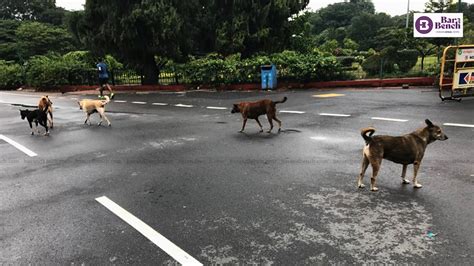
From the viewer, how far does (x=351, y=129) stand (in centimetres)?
941

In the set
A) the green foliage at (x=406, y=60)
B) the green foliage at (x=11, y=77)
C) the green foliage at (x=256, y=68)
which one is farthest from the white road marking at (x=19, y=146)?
the green foliage at (x=11, y=77)

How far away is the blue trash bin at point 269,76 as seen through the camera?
19031 mm

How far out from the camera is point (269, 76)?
19.1 m

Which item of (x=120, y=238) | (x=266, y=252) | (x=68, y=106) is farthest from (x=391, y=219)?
(x=68, y=106)

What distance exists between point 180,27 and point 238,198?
60.2 feet

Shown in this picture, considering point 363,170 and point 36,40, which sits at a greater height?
point 36,40

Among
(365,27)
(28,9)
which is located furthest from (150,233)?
(28,9)

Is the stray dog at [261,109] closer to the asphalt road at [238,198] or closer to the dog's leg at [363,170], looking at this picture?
the asphalt road at [238,198]

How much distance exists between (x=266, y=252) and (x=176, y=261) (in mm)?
886

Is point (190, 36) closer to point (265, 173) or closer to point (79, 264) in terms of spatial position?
point (265, 173)

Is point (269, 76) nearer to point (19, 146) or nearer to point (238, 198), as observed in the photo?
point (19, 146)

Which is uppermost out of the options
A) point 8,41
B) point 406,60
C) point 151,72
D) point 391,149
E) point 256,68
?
point 8,41

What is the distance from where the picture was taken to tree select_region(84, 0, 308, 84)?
2161cm

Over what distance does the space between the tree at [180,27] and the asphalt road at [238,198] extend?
1262cm
